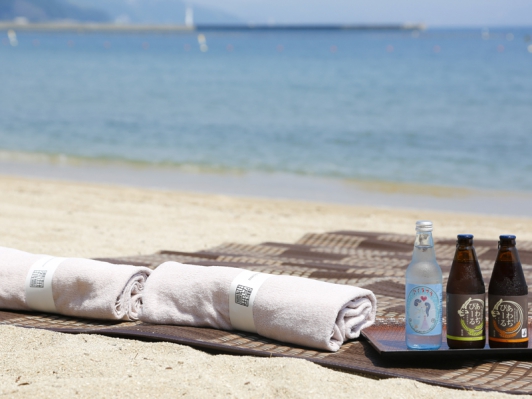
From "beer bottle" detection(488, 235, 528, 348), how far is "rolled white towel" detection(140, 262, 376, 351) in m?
0.51

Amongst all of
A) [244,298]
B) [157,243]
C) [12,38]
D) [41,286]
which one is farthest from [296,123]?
[12,38]

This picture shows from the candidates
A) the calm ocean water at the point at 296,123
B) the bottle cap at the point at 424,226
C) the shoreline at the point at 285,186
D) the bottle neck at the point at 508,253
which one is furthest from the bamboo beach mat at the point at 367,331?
the calm ocean water at the point at 296,123

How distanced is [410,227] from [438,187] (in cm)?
364

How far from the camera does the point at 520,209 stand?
8.75 m

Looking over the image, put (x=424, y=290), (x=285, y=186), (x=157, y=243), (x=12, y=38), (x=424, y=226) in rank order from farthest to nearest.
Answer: (x=12, y=38) → (x=285, y=186) → (x=157, y=243) → (x=424, y=290) → (x=424, y=226)

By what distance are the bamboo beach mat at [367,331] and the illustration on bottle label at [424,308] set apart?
0.13m

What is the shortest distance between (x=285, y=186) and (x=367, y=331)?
7452 millimetres

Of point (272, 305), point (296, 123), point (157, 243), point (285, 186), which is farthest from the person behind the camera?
point (296, 123)

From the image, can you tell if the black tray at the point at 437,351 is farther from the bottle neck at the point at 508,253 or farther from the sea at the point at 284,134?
the sea at the point at 284,134

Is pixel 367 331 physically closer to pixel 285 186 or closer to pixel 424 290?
pixel 424 290

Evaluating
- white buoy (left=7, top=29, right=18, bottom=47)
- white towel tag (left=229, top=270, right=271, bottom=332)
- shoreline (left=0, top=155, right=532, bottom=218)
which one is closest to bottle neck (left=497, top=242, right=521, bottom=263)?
white towel tag (left=229, top=270, right=271, bottom=332)

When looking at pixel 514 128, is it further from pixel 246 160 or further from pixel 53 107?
pixel 53 107

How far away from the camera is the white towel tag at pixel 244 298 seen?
285 cm

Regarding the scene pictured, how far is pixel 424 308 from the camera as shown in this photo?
7.93 feet
